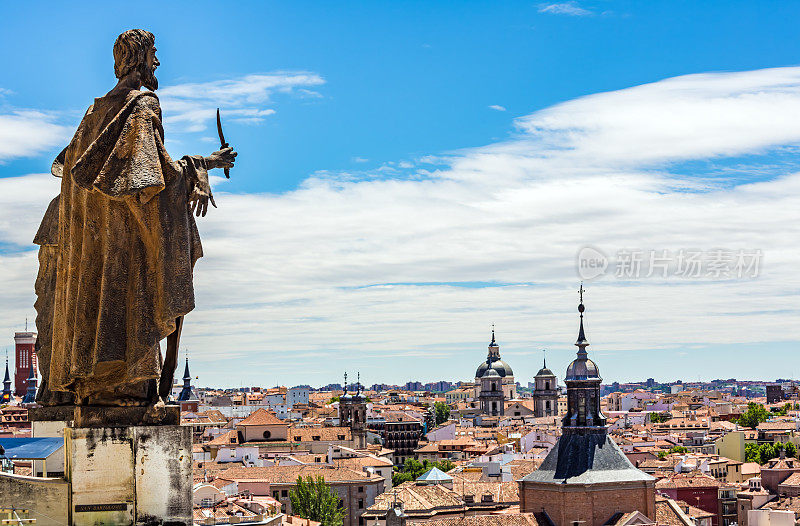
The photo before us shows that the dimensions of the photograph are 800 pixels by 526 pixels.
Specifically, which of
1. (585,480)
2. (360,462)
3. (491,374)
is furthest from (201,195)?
(491,374)

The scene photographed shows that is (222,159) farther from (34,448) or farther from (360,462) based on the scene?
(360,462)

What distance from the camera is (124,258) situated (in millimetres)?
5582

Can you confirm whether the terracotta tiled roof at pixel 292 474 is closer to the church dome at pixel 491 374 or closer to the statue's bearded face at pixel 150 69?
the statue's bearded face at pixel 150 69

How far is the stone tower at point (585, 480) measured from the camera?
55031mm

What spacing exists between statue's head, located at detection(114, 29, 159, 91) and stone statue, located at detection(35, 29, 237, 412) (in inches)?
5.5

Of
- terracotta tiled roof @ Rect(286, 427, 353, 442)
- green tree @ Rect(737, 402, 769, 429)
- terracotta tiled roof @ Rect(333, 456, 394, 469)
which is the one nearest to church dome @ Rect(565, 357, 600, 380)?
terracotta tiled roof @ Rect(333, 456, 394, 469)

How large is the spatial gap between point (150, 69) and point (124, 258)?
1012 mm

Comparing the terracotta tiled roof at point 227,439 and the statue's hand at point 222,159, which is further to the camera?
the terracotta tiled roof at point 227,439

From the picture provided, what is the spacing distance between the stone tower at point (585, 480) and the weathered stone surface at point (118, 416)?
5062 centimetres

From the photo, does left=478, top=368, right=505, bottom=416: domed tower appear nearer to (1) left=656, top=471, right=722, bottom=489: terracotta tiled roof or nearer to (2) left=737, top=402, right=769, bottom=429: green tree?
(2) left=737, top=402, right=769, bottom=429: green tree

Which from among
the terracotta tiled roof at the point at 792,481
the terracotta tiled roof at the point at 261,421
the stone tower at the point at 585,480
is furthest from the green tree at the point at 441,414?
the stone tower at the point at 585,480

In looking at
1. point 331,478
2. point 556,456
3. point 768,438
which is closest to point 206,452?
point 331,478

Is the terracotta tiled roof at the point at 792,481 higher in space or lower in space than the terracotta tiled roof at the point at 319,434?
lower

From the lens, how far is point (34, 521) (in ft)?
18.2
